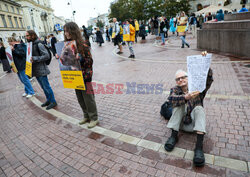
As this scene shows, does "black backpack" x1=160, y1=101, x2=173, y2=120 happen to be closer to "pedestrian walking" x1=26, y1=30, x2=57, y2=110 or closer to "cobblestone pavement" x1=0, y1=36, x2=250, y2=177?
"cobblestone pavement" x1=0, y1=36, x2=250, y2=177

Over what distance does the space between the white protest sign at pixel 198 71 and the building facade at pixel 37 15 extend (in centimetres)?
4580

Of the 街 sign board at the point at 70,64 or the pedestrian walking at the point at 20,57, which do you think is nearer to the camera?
the 街 sign board at the point at 70,64

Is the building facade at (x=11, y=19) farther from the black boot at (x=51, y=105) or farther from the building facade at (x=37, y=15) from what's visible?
the black boot at (x=51, y=105)

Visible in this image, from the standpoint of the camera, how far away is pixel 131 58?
1049 cm

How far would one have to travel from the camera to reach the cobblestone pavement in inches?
105

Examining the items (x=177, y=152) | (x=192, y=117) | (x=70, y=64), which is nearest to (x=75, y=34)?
(x=70, y=64)

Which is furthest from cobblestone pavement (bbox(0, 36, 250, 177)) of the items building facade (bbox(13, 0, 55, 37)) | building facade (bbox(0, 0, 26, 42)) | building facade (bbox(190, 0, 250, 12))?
building facade (bbox(0, 0, 26, 42))

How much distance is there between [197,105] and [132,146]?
1276 mm

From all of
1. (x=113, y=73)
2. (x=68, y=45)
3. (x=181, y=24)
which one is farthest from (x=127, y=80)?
(x=181, y=24)

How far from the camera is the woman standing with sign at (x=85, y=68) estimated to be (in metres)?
3.26

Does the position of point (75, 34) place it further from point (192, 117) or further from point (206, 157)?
point (206, 157)

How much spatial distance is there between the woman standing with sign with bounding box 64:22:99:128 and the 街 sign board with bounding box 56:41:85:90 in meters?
0.10

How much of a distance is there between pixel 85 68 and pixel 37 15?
8092cm

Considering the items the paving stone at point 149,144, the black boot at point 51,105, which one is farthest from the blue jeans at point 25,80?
the paving stone at point 149,144
